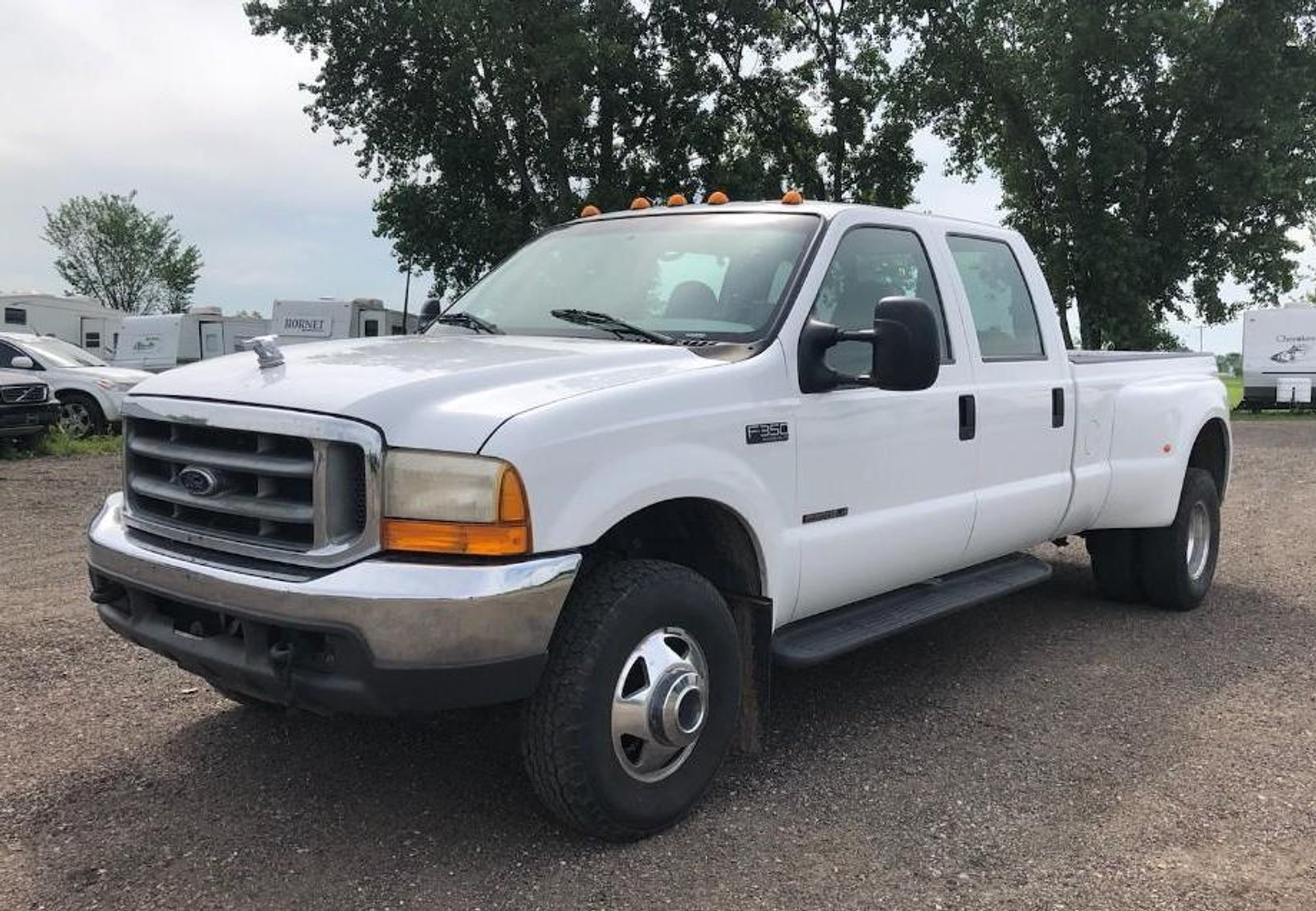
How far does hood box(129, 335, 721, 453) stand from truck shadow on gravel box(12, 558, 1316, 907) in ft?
4.10

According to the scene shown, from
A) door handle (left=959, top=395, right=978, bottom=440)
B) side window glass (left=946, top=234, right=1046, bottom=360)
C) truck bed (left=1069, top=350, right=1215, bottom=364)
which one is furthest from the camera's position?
truck bed (left=1069, top=350, right=1215, bottom=364)

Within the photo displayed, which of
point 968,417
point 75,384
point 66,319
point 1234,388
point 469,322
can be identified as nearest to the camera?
point 469,322

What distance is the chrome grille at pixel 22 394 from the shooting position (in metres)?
13.4

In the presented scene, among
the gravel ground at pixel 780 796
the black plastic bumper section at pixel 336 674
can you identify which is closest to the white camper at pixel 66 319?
the gravel ground at pixel 780 796

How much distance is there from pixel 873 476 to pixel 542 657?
1573mm

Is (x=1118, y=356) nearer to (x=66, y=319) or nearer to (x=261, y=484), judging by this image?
(x=261, y=484)

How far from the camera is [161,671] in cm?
483

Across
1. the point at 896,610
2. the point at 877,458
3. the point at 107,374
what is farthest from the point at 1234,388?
the point at 877,458

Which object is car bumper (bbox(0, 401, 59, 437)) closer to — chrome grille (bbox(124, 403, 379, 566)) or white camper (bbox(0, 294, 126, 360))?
chrome grille (bbox(124, 403, 379, 566))

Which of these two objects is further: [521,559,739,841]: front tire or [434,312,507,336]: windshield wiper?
[434,312,507,336]: windshield wiper

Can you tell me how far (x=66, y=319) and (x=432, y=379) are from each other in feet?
97.5

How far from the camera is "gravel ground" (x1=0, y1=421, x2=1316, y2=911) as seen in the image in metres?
3.01

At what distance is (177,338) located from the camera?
25453 millimetres

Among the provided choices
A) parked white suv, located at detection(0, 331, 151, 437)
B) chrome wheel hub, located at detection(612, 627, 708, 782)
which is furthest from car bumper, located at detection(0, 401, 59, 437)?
chrome wheel hub, located at detection(612, 627, 708, 782)
